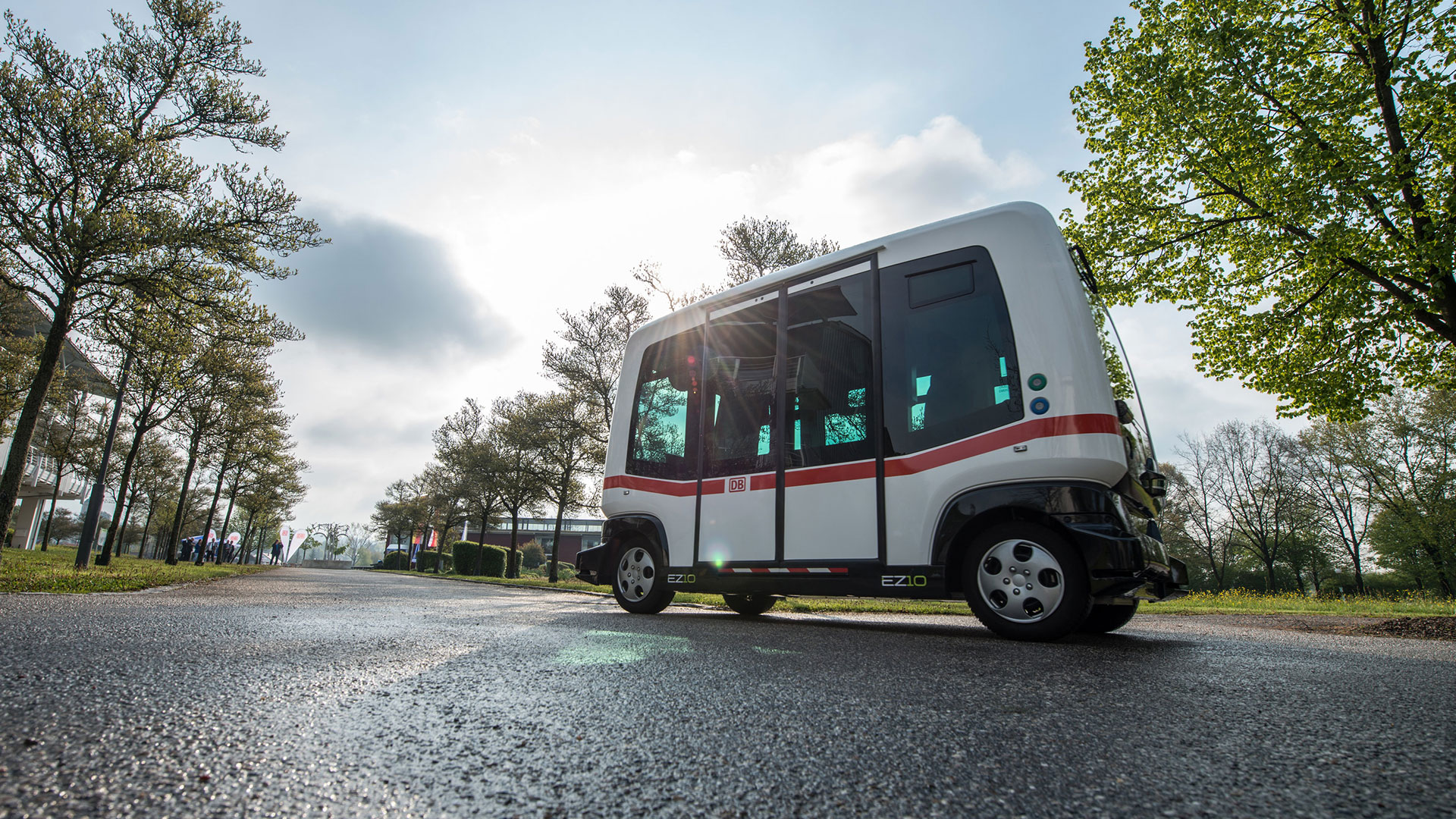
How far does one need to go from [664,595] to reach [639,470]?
137 cm

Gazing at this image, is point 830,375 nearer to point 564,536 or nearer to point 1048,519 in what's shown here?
point 1048,519

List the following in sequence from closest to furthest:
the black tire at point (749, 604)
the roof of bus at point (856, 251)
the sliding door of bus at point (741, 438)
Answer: the roof of bus at point (856, 251) < the sliding door of bus at point (741, 438) < the black tire at point (749, 604)

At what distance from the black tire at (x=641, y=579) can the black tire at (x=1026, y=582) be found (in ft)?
10.6

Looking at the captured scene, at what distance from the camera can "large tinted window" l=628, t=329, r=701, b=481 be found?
6719 millimetres

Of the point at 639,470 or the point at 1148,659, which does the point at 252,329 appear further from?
the point at 1148,659

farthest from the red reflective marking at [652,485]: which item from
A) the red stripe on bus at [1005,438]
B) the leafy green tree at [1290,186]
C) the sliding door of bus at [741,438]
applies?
the leafy green tree at [1290,186]

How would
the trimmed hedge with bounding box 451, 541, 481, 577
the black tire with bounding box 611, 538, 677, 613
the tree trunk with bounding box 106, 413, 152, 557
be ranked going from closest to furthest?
the black tire with bounding box 611, 538, 677, 613 < the tree trunk with bounding box 106, 413, 152, 557 < the trimmed hedge with bounding box 451, 541, 481, 577

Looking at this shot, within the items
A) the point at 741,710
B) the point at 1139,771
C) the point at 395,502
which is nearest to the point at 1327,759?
the point at 1139,771

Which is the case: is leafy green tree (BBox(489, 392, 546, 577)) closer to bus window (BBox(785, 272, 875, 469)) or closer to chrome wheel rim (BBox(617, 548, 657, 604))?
chrome wheel rim (BBox(617, 548, 657, 604))

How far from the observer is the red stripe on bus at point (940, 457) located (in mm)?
4168

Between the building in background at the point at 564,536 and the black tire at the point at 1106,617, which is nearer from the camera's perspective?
the black tire at the point at 1106,617

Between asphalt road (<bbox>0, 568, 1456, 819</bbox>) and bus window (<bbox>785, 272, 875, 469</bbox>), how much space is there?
2079 mm

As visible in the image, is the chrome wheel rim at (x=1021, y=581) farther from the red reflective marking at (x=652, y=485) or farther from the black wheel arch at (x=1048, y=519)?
the red reflective marking at (x=652, y=485)

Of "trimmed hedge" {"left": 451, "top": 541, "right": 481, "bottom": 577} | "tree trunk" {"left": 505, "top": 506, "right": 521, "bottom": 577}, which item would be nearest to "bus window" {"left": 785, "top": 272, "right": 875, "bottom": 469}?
"tree trunk" {"left": 505, "top": 506, "right": 521, "bottom": 577}
